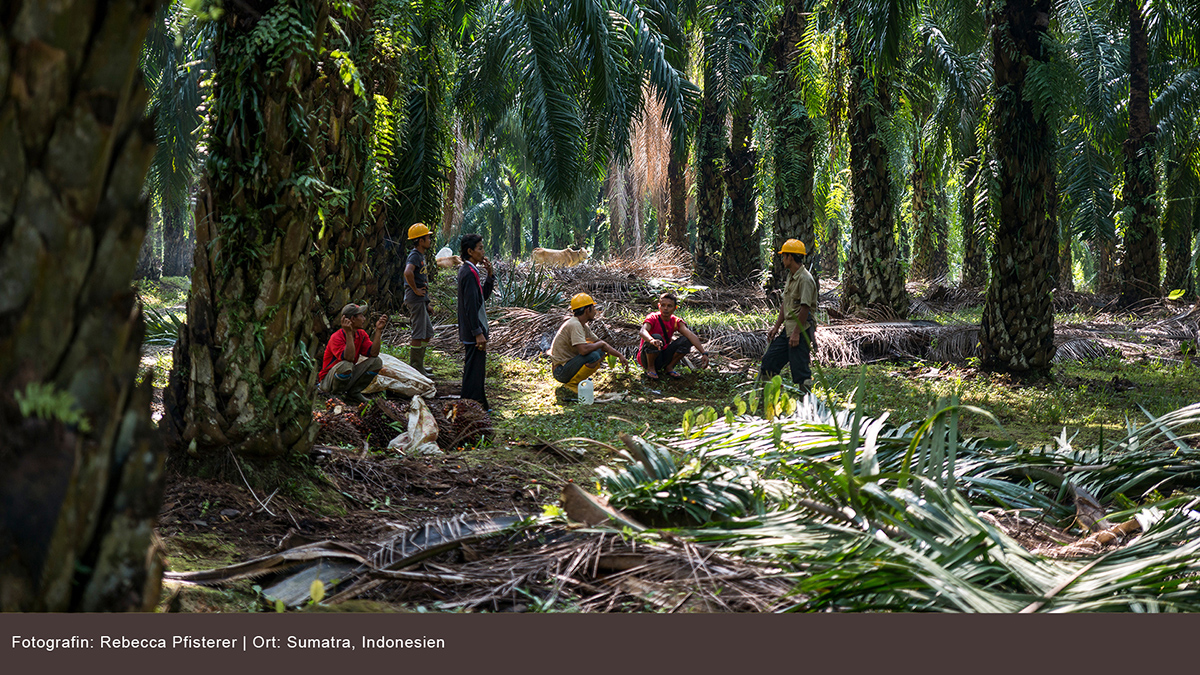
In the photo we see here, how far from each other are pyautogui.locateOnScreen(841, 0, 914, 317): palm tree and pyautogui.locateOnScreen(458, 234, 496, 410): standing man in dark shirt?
572cm

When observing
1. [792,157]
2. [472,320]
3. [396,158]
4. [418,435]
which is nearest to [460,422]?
[418,435]

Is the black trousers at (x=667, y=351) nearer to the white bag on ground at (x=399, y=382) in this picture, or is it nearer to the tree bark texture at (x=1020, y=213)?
the white bag on ground at (x=399, y=382)

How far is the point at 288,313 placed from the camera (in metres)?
4.34

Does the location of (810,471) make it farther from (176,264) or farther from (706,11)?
(176,264)

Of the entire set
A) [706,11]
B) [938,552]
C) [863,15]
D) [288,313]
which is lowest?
[938,552]

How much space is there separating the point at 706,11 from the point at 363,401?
1019 cm

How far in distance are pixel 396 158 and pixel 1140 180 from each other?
1182 centimetres

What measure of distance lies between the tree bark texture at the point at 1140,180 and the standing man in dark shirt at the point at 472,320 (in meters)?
11.5

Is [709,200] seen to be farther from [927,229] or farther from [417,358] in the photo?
[417,358]

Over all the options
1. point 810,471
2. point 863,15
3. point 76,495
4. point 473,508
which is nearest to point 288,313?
point 473,508

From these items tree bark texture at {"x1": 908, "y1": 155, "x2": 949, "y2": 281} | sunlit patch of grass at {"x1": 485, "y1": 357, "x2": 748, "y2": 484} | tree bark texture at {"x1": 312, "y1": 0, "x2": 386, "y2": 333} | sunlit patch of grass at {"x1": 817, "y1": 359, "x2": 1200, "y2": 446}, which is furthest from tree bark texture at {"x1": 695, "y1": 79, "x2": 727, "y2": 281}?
tree bark texture at {"x1": 312, "y1": 0, "x2": 386, "y2": 333}

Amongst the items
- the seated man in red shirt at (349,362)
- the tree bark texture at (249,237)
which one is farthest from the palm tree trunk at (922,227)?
the tree bark texture at (249,237)

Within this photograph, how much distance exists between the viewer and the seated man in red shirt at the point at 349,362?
21.3ft

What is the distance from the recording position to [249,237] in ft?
13.7
